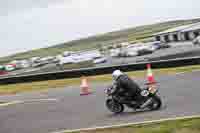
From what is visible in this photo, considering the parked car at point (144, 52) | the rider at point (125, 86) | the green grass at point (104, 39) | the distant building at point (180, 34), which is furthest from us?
the green grass at point (104, 39)

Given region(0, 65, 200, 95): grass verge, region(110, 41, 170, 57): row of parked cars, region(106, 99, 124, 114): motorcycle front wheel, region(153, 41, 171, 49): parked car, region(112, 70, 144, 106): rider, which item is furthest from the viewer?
region(153, 41, 171, 49): parked car

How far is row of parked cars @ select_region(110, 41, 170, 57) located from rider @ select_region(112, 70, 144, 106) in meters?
15.5

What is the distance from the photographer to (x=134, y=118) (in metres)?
12.0

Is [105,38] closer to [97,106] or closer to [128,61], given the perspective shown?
[128,61]

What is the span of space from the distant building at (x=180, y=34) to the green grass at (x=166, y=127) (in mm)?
18423

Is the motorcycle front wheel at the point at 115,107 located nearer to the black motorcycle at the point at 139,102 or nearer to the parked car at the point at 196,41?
the black motorcycle at the point at 139,102

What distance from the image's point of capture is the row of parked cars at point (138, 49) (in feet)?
94.5

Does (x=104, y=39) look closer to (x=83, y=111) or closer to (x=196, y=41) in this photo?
(x=196, y=41)

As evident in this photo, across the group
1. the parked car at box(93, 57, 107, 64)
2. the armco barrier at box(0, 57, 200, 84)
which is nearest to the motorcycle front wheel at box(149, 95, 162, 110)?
the armco barrier at box(0, 57, 200, 84)

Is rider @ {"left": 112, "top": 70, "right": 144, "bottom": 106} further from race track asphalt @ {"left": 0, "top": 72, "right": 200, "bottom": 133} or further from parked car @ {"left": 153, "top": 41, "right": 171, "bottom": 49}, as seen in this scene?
parked car @ {"left": 153, "top": 41, "right": 171, "bottom": 49}

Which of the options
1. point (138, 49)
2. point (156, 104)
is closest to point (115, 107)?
point (156, 104)

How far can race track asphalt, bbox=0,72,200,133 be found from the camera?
39.9 ft

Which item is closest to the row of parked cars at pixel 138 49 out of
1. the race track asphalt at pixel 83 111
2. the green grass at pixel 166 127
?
the race track asphalt at pixel 83 111

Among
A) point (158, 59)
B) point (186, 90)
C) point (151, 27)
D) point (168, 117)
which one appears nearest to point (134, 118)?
point (168, 117)
